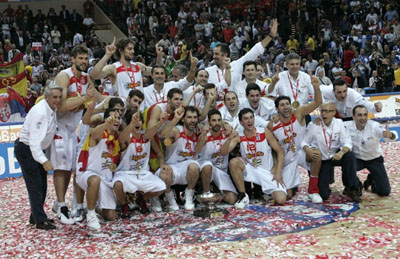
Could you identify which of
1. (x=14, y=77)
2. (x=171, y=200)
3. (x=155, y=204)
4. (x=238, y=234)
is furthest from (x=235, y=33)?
(x=238, y=234)

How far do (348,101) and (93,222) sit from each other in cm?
432

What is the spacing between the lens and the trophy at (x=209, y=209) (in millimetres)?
7617

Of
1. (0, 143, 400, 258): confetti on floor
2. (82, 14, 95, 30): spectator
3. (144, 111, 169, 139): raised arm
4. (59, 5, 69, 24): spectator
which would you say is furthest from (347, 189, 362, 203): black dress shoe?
(59, 5, 69, 24): spectator

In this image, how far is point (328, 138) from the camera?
8.42 metres

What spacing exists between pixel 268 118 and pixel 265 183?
129cm

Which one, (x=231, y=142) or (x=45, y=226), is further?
(x=231, y=142)

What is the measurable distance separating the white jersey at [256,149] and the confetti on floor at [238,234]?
2.01 ft

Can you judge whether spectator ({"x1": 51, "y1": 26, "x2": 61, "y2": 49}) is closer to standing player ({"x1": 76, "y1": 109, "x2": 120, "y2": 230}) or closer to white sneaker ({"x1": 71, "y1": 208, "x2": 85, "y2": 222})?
white sneaker ({"x1": 71, "y1": 208, "x2": 85, "y2": 222})

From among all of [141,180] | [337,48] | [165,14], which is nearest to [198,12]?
[165,14]

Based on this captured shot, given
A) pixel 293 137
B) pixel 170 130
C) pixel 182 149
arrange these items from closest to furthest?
1. pixel 170 130
2. pixel 182 149
3. pixel 293 137

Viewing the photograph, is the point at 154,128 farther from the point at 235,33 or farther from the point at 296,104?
the point at 235,33

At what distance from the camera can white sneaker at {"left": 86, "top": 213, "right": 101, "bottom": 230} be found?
730 cm

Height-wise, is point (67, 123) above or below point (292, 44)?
below

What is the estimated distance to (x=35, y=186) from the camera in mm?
7289
